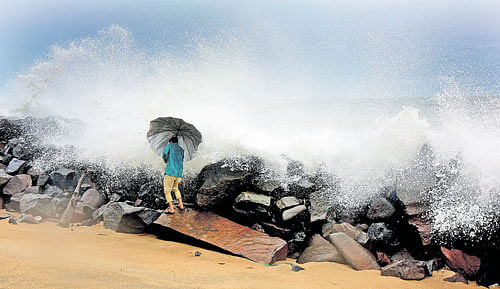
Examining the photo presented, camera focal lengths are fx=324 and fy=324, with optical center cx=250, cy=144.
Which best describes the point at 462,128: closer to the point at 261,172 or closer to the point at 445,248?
the point at 445,248

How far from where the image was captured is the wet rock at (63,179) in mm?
7461

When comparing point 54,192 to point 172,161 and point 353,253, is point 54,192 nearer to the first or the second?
point 172,161

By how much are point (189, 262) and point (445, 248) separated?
3.73 m

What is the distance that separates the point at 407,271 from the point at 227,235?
2.72 metres

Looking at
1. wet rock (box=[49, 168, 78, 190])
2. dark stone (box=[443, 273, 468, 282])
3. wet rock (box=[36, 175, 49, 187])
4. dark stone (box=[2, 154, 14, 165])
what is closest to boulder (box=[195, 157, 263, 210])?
wet rock (box=[49, 168, 78, 190])

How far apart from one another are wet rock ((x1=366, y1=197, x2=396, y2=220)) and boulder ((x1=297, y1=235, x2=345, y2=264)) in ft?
3.37

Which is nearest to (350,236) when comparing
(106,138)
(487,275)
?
(487,275)

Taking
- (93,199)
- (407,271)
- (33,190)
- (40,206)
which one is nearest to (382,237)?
(407,271)

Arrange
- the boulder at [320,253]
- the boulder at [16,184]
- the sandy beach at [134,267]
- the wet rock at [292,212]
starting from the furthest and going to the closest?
the boulder at [16,184], the wet rock at [292,212], the boulder at [320,253], the sandy beach at [134,267]

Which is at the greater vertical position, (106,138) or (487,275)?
(106,138)

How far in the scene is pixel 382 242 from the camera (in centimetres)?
532

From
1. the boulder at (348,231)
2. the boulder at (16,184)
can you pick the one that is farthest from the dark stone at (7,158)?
the boulder at (348,231)

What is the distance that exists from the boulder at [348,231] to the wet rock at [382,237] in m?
0.14

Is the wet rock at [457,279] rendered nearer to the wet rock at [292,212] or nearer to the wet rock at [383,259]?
the wet rock at [383,259]
